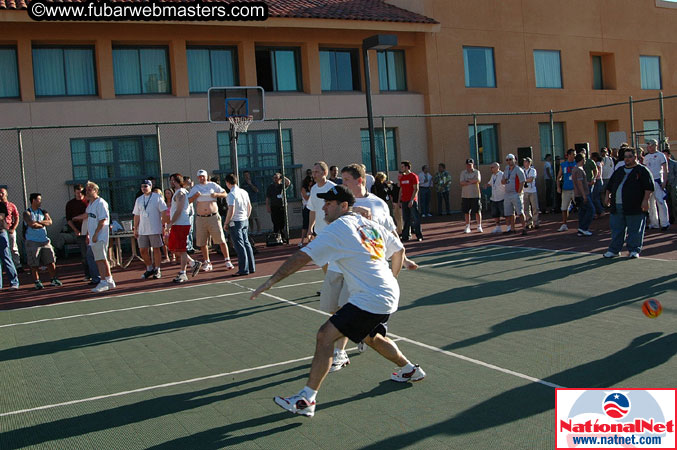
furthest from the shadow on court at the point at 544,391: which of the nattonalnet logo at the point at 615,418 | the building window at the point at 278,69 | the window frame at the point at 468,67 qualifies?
the window frame at the point at 468,67

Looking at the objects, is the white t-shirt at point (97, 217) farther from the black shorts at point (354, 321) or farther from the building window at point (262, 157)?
the building window at point (262, 157)

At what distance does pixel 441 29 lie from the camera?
83.6 feet

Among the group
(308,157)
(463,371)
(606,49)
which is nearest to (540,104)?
(606,49)

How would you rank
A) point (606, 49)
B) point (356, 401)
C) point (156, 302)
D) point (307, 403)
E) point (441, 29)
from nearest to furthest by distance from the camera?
point (307, 403) < point (356, 401) < point (156, 302) < point (441, 29) < point (606, 49)

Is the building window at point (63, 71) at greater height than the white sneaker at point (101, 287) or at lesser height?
greater

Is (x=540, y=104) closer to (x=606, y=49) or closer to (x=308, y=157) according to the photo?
(x=606, y=49)

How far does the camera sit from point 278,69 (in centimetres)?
2366

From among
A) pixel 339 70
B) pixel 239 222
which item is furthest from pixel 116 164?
pixel 239 222

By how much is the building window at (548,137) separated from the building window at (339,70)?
8008mm

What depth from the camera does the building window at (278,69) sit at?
2339 cm

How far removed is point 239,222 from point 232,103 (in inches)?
232

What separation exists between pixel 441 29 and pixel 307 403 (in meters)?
22.2

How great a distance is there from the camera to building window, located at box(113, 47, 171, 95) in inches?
843

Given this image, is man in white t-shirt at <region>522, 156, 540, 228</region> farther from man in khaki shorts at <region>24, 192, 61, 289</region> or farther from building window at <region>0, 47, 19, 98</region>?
building window at <region>0, 47, 19, 98</region>
